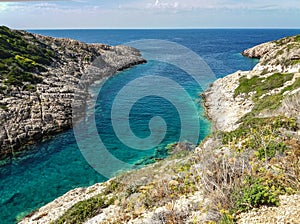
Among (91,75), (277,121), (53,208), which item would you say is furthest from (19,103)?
(277,121)

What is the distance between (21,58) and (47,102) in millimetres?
13283

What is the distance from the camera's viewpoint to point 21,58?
129ft

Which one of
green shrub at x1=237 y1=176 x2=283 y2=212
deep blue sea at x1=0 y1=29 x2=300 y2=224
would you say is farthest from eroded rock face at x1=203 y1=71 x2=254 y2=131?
green shrub at x1=237 y1=176 x2=283 y2=212

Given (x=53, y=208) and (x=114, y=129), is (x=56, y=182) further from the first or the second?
(x=114, y=129)

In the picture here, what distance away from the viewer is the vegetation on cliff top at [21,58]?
3322cm

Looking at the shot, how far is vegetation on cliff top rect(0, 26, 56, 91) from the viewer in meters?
A: 33.2

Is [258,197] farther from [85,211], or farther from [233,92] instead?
[233,92]

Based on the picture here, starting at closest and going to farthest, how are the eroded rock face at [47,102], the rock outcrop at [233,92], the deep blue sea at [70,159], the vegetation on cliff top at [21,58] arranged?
the deep blue sea at [70,159] → the eroded rock face at [47,102] → the rock outcrop at [233,92] → the vegetation on cliff top at [21,58]

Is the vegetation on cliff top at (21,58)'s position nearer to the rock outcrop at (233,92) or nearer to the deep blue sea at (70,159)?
the deep blue sea at (70,159)

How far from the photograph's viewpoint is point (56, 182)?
749 inches

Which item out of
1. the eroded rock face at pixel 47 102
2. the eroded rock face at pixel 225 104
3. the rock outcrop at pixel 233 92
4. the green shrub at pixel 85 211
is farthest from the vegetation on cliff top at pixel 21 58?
the green shrub at pixel 85 211

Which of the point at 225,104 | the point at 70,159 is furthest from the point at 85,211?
the point at 225,104

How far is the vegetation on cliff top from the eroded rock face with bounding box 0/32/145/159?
1182 millimetres

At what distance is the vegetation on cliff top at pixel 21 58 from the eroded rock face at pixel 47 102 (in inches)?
46.5
